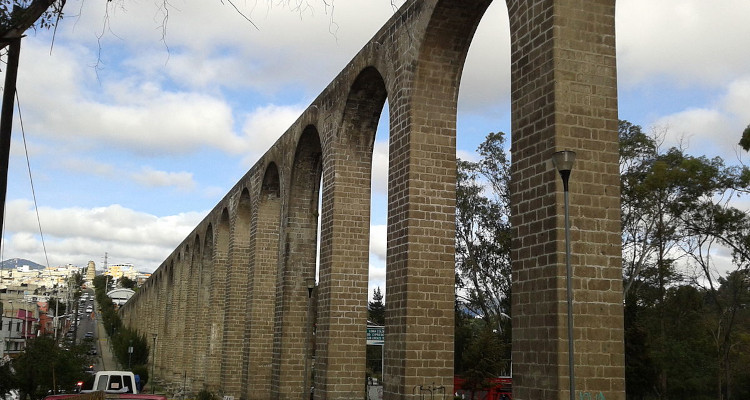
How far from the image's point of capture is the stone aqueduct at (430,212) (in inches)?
308

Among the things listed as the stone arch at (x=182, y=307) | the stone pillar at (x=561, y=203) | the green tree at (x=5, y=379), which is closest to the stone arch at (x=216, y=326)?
the stone arch at (x=182, y=307)

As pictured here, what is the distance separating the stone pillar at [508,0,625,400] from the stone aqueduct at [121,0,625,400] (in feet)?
0.05

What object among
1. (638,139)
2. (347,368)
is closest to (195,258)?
(638,139)

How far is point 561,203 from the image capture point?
7.77m

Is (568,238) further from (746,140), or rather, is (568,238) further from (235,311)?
(746,140)

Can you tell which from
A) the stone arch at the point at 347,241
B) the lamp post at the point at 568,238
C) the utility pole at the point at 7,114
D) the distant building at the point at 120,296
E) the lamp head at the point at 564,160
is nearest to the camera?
the lamp post at the point at 568,238

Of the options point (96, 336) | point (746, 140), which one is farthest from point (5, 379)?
point (96, 336)

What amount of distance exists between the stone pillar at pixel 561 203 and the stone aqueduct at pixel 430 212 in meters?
0.02

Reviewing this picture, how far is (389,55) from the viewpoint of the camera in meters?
13.2

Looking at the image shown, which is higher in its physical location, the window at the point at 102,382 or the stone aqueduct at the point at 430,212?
the stone aqueduct at the point at 430,212

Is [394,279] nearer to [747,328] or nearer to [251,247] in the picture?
[251,247]

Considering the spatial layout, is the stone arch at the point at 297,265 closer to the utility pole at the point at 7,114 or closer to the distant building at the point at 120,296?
the utility pole at the point at 7,114

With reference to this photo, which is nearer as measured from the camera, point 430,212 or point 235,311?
point 430,212

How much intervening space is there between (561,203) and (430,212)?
4.28m
